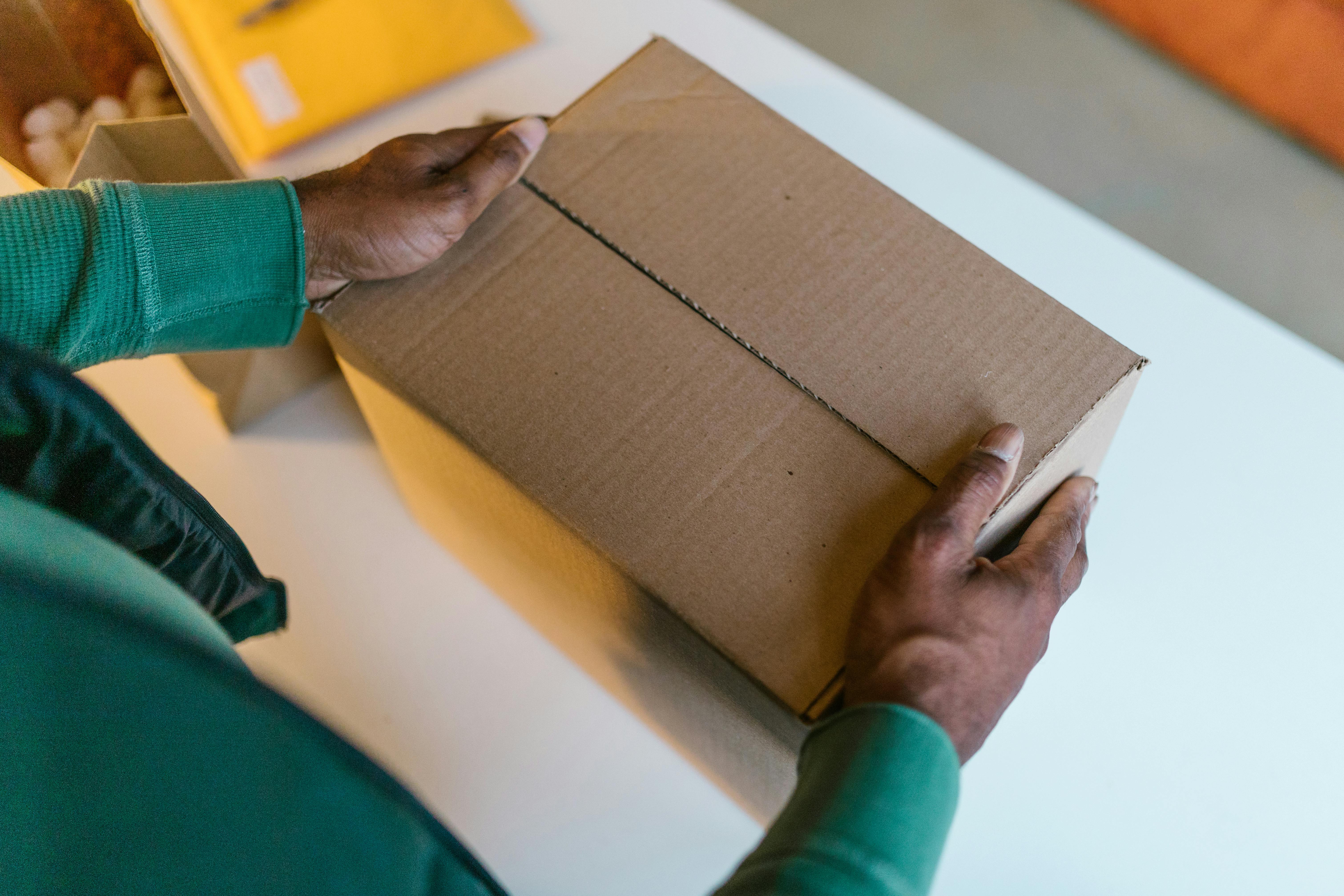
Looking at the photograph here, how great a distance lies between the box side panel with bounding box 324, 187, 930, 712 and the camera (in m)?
0.52

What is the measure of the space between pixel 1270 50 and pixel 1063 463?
116 centimetres

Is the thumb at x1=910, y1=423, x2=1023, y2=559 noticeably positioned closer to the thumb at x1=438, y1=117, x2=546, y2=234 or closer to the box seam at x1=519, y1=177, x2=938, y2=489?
the box seam at x1=519, y1=177, x2=938, y2=489

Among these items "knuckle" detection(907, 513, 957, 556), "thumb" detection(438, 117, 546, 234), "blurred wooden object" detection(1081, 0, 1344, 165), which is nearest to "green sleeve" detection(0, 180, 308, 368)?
"thumb" detection(438, 117, 546, 234)

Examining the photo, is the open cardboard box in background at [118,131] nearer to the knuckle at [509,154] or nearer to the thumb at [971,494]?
the knuckle at [509,154]

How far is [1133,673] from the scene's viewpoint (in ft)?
2.43

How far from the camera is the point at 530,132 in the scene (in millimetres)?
654

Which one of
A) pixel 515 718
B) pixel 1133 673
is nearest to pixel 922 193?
pixel 1133 673

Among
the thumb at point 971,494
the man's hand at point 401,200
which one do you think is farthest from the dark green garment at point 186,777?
the man's hand at point 401,200

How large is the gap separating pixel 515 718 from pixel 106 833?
21.3 inches

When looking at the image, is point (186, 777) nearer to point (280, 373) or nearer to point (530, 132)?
point (530, 132)

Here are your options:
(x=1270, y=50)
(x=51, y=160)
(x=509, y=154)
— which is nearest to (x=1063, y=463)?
(x=509, y=154)

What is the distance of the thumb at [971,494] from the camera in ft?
1.64

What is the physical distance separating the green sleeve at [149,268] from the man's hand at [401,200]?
0.07 feet

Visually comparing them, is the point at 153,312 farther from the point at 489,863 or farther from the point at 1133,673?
the point at 1133,673
